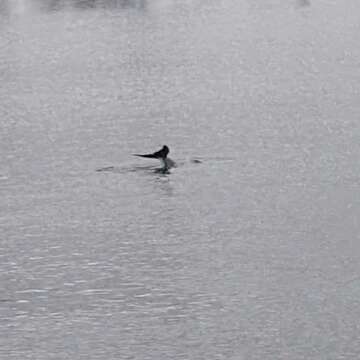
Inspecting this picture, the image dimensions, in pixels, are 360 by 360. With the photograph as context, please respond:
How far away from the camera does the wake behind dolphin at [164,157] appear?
38.1m

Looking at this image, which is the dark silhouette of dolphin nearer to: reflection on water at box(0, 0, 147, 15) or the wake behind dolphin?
the wake behind dolphin

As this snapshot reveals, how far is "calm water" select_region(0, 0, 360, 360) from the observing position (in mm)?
26422

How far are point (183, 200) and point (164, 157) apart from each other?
11.4 ft

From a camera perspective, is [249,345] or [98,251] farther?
[98,251]

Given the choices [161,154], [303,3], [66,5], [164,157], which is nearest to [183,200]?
[161,154]

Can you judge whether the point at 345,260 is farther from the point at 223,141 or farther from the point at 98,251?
the point at 223,141

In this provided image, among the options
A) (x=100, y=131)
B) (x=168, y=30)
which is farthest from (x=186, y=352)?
(x=168, y=30)

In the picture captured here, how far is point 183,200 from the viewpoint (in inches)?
1383

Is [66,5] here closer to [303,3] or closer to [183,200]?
[303,3]

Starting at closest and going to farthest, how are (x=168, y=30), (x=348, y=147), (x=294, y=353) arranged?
(x=294, y=353), (x=348, y=147), (x=168, y=30)

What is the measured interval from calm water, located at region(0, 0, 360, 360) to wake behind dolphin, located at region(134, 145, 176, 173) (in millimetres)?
393

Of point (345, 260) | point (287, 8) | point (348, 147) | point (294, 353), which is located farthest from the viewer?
point (287, 8)

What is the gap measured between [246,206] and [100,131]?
984 cm

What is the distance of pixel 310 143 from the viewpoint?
132ft
